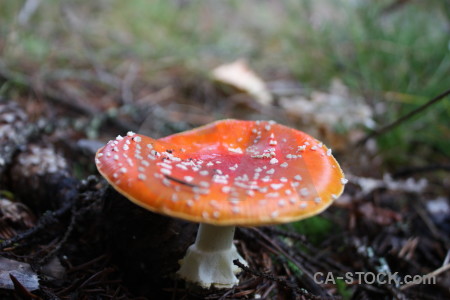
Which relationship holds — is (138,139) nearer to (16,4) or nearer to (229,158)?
(229,158)

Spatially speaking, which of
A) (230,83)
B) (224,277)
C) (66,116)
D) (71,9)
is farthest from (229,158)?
(71,9)

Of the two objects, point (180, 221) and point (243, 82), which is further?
point (243, 82)

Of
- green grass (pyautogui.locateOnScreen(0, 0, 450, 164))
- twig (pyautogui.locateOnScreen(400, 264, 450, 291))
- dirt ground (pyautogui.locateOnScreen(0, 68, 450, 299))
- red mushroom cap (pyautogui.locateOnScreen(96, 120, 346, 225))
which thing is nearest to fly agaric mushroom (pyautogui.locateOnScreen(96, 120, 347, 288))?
red mushroom cap (pyautogui.locateOnScreen(96, 120, 346, 225))

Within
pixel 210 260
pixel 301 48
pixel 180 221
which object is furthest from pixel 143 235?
pixel 301 48

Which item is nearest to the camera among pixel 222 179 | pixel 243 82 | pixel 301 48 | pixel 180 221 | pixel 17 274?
pixel 222 179

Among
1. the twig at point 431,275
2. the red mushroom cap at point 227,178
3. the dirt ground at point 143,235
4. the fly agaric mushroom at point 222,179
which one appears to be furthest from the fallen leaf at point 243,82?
the twig at point 431,275

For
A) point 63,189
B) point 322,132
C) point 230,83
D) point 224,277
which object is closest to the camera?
point 224,277

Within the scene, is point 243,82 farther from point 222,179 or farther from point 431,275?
point 222,179

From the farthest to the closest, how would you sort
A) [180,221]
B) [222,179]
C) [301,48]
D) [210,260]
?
[301,48] < [180,221] < [210,260] < [222,179]
